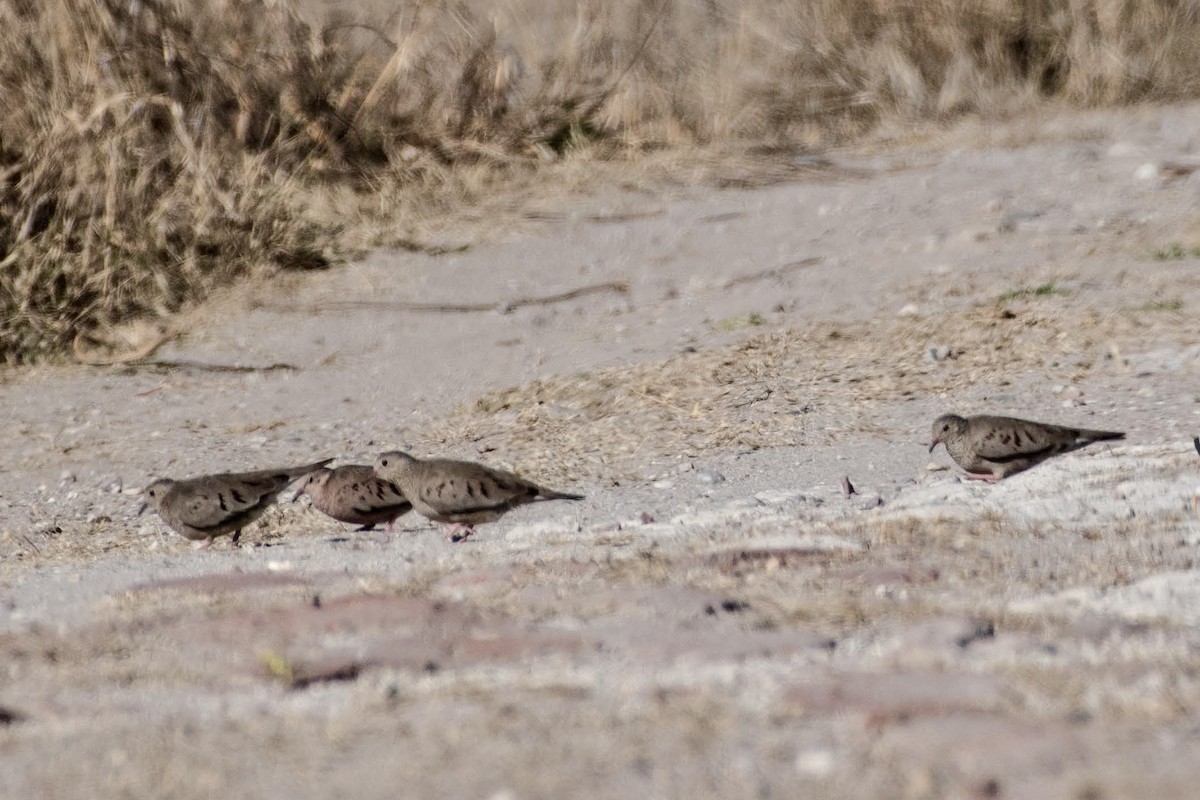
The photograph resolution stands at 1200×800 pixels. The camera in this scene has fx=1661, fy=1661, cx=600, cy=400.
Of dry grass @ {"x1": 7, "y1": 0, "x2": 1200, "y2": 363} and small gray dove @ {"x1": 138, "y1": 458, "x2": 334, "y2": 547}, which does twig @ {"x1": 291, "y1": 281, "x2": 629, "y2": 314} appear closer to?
dry grass @ {"x1": 7, "y1": 0, "x2": 1200, "y2": 363}

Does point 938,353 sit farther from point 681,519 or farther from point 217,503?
point 217,503

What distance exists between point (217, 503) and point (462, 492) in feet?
2.60

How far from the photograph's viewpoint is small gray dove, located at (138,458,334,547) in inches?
202

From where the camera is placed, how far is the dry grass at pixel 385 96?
866cm

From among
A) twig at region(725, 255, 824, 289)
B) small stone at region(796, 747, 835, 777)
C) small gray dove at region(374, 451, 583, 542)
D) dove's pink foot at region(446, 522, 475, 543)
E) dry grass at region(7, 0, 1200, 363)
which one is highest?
small stone at region(796, 747, 835, 777)

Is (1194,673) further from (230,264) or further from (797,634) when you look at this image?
(230,264)

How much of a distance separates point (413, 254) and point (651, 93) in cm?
248

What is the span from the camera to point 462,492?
16.2 ft

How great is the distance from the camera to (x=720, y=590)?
350 cm

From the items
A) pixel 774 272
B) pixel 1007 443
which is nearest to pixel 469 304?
pixel 774 272

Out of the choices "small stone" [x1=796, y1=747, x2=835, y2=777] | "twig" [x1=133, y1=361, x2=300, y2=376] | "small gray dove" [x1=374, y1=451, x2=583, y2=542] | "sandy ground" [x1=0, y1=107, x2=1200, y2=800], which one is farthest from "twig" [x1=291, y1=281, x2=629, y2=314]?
"small stone" [x1=796, y1=747, x2=835, y2=777]

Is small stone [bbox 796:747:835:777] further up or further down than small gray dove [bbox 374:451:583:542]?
further up

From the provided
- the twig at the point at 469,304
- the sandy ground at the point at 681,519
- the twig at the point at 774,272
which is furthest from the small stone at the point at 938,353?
the twig at the point at 469,304

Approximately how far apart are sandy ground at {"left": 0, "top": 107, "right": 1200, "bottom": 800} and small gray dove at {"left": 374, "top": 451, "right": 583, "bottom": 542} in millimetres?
100
